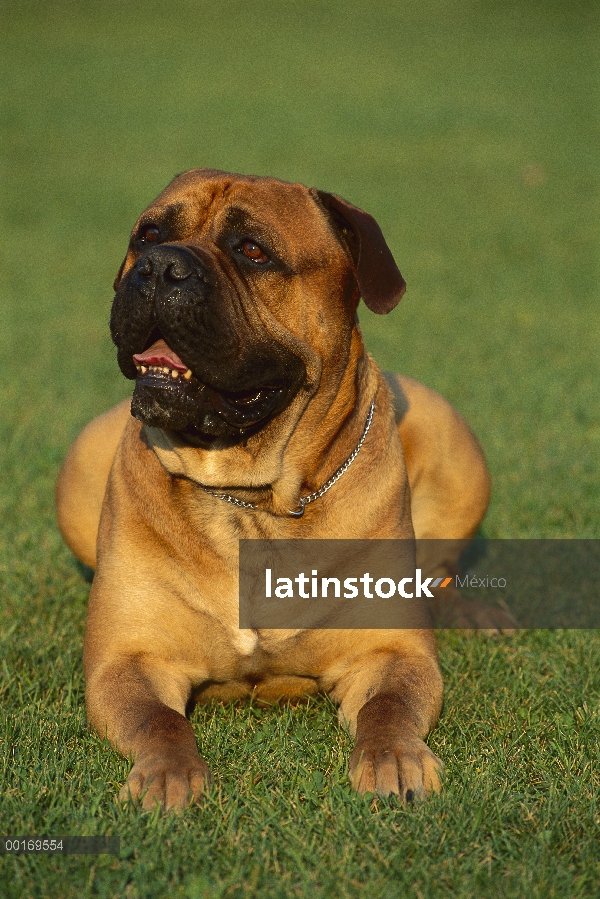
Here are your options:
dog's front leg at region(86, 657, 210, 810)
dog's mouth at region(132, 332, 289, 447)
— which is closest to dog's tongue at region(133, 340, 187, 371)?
dog's mouth at region(132, 332, 289, 447)

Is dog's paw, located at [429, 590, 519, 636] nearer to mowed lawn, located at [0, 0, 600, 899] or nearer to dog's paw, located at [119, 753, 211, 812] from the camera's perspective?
mowed lawn, located at [0, 0, 600, 899]

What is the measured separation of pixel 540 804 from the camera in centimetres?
302

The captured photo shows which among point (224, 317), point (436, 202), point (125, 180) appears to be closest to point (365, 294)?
point (224, 317)

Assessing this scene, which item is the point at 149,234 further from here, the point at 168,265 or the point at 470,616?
the point at 470,616

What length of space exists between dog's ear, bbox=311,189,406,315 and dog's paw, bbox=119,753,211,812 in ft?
5.01

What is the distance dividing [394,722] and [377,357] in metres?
6.27

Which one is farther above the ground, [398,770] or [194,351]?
[194,351]

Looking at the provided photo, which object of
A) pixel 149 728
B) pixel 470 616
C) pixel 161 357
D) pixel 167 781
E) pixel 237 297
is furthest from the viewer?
pixel 470 616

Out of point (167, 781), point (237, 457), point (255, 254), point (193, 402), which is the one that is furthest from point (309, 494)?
point (167, 781)

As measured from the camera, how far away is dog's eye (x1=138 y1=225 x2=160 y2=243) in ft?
12.1

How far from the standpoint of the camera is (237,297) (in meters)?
→ 3.42

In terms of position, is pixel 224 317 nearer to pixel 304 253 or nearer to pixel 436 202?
pixel 304 253

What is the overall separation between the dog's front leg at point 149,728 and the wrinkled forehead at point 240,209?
141cm

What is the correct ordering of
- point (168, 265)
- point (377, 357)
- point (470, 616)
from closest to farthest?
point (168, 265)
point (470, 616)
point (377, 357)
